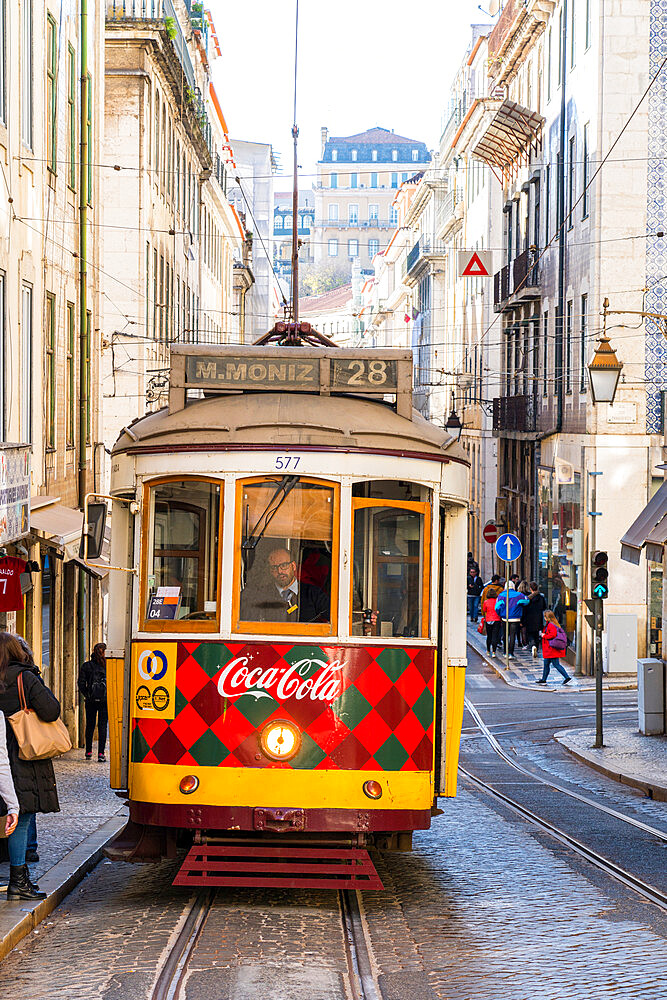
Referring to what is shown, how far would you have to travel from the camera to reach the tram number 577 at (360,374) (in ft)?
32.5

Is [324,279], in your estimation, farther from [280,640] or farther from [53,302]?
[280,640]

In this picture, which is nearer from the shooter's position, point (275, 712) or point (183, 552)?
point (275, 712)

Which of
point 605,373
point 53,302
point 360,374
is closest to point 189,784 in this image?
point 360,374

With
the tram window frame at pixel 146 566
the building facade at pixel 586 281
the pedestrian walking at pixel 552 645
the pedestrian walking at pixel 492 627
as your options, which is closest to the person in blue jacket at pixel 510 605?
the pedestrian walking at pixel 492 627

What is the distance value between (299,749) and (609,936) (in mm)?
2138

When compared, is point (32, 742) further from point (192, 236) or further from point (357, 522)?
point (192, 236)

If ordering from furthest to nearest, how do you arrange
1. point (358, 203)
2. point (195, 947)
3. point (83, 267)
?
point (358, 203) < point (83, 267) < point (195, 947)

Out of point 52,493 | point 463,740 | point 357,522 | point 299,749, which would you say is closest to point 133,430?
point 357,522

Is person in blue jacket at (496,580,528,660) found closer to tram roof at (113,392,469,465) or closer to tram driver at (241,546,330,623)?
tram roof at (113,392,469,465)

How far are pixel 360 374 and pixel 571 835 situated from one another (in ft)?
19.1

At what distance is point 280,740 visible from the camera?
360 inches

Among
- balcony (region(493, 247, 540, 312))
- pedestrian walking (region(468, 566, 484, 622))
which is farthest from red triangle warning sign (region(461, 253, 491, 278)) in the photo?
pedestrian walking (region(468, 566, 484, 622))

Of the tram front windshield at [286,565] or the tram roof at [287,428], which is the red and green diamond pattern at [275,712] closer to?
the tram front windshield at [286,565]

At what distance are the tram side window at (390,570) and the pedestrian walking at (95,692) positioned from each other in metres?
9.53
